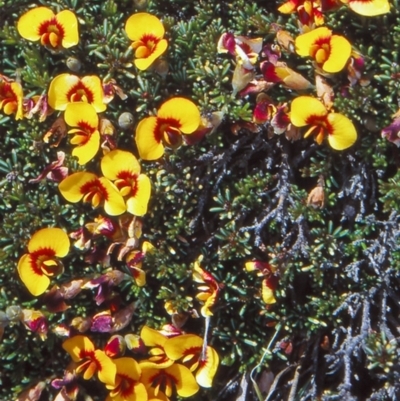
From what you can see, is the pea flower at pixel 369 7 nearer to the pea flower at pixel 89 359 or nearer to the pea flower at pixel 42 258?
the pea flower at pixel 42 258

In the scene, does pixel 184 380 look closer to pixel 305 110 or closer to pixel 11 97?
pixel 305 110

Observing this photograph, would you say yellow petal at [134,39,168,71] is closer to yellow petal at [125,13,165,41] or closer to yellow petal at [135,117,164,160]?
yellow petal at [125,13,165,41]

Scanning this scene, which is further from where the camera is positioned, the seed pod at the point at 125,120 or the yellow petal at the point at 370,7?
the seed pod at the point at 125,120

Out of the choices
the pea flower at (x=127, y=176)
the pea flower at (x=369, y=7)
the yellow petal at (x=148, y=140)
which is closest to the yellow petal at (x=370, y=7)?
the pea flower at (x=369, y=7)

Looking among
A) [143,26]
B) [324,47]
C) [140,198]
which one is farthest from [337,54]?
[140,198]

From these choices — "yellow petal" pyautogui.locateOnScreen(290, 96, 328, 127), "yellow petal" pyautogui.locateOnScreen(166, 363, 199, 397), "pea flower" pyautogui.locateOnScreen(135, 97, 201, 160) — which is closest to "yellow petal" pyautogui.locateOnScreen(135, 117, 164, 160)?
"pea flower" pyautogui.locateOnScreen(135, 97, 201, 160)

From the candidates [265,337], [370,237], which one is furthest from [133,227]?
[370,237]
